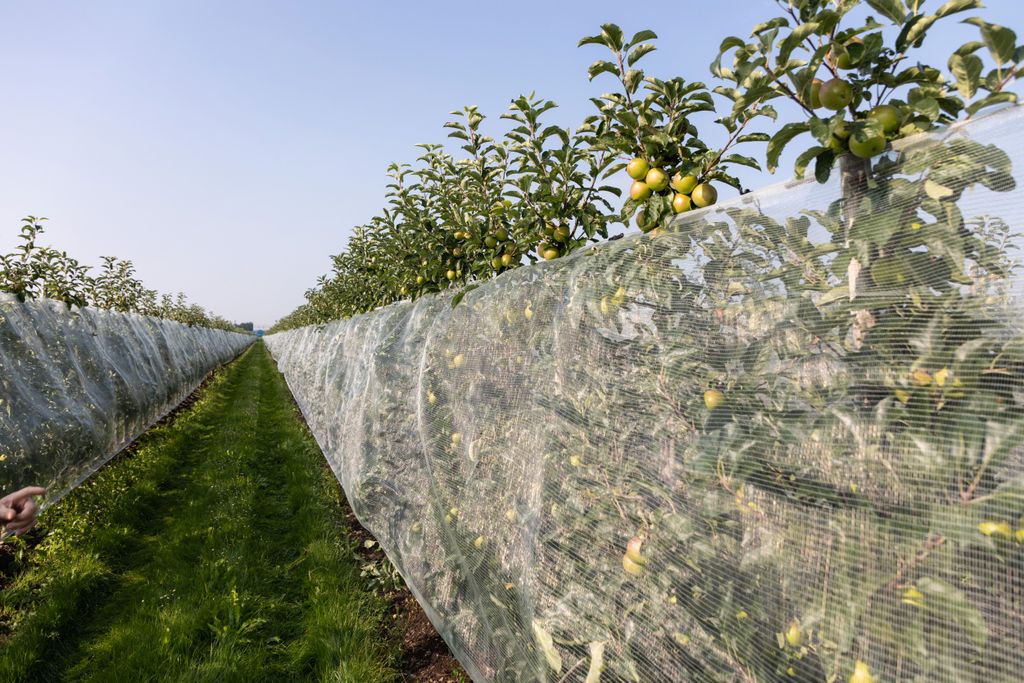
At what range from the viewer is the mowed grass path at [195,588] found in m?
2.79

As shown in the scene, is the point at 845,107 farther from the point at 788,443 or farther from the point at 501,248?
the point at 501,248

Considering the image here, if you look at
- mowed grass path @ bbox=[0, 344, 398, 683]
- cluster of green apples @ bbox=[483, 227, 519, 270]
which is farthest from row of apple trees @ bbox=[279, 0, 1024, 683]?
mowed grass path @ bbox=[0, 344, 398, 683]

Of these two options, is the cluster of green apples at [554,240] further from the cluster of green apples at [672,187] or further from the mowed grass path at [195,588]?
the mowed grass path at [195,588]

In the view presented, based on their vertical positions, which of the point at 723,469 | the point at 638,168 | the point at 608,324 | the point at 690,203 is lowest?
the point at 723,469

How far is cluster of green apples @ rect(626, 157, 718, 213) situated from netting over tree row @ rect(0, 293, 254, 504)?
4922 millimetres

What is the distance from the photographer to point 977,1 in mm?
1164

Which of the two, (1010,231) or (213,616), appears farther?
(213,616)

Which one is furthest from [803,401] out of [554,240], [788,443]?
[554,240]

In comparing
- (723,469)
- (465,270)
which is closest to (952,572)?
(723,469)

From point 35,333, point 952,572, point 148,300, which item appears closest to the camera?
point 952,572

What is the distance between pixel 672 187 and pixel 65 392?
→ 627 cm

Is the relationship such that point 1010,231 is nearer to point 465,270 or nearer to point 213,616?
point 465,270

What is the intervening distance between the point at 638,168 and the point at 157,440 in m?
8.27

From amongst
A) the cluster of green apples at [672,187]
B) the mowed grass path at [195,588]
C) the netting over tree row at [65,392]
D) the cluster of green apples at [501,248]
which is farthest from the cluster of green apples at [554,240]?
the netting over tree row at [65,392]
